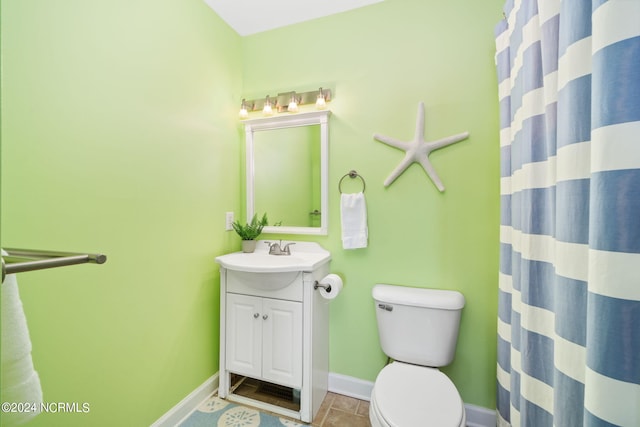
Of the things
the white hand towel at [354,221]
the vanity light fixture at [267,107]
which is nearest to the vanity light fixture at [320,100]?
the vanity light fixture at [267,107]

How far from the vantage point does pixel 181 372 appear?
155cm

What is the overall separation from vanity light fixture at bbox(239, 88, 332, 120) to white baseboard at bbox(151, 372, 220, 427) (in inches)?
70.0

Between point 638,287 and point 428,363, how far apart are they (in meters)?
1.15

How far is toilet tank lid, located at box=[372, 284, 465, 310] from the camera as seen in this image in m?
1.44

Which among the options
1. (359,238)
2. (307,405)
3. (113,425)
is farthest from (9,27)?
(307,405)

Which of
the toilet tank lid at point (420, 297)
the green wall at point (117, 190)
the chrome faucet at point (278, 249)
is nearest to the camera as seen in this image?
the green wall at point (117, 190)

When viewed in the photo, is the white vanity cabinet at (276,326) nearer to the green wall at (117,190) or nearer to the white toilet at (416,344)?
the green wall at (117,190)

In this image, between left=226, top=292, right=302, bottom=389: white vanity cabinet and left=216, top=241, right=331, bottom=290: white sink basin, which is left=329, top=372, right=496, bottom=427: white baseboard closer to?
left=226, top=292, right=302, bottom=389: white vanity cabinet

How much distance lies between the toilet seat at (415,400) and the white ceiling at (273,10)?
2.12 m

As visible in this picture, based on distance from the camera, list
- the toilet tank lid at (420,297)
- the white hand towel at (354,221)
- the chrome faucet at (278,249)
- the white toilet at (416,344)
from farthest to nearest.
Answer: the chrome faucet at (278,249)
the white hand towel at (354,221)
the toilet tank lid at (420,297)
the white toilet at (416,344)

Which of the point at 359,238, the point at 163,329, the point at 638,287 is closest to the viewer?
the point at 638,287

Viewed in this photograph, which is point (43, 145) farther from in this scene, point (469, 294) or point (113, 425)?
point (469, 294)

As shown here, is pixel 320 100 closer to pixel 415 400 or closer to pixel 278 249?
pixel 278 249

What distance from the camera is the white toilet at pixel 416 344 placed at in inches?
46.1
